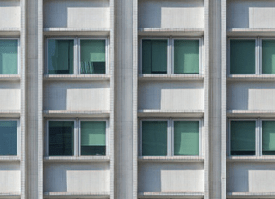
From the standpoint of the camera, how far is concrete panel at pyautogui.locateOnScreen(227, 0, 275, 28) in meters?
15.0

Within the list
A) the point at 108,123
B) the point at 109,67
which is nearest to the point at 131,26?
the point at 109,67

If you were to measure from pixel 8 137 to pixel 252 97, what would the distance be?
9845 mm

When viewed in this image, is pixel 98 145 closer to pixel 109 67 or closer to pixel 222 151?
pixel 109 67

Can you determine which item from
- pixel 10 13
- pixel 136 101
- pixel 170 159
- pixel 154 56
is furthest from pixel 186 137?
pixel 10 13

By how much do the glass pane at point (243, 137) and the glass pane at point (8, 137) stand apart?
28.8ft

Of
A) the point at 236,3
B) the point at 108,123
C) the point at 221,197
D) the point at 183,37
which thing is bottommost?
the point at 221,197

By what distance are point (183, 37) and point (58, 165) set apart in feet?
23.5

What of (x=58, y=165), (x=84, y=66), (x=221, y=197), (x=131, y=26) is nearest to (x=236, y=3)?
(x=131, y=26)

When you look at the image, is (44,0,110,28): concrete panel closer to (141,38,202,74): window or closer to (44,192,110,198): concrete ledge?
(141,38,202,74): window

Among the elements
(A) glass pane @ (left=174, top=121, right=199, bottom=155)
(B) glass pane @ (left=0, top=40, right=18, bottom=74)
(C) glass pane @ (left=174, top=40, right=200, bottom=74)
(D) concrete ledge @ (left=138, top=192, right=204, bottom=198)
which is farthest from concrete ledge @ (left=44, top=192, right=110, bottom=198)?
(C) glass pane @ (left=174, top=40, right=200, bottom=74)

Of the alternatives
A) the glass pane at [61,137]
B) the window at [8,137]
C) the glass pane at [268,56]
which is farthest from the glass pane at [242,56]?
the window at [8,137]

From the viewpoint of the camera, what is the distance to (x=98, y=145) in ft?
49.6

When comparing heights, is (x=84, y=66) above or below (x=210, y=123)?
above

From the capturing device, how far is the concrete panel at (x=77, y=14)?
14930mm
